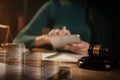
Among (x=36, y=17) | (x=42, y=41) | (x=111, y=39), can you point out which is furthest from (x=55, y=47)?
(x=111, y=39)

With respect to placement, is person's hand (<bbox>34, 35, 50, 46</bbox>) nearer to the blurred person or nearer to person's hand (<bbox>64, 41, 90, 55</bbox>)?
the blurred person

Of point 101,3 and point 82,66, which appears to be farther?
point 101,3

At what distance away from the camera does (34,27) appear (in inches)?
55.4

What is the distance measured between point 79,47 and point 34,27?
0.25 m

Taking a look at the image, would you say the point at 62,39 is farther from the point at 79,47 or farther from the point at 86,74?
the point at 86,74

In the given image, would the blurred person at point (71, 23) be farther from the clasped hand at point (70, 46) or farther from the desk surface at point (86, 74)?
the desk surface at point (86, 74)

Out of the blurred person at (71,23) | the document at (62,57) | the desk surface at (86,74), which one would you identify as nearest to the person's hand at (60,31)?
the blurred person at (71,23)

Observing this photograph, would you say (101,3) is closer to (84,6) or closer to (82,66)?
(84,6)

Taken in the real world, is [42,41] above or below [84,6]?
below

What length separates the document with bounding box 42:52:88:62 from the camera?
131 cm

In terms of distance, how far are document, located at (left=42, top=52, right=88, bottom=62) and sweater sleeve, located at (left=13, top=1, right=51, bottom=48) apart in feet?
0.39

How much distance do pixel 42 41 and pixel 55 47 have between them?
0.25 ft

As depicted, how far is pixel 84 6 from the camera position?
1396 millimetres

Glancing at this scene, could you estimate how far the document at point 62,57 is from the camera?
1.31 m
